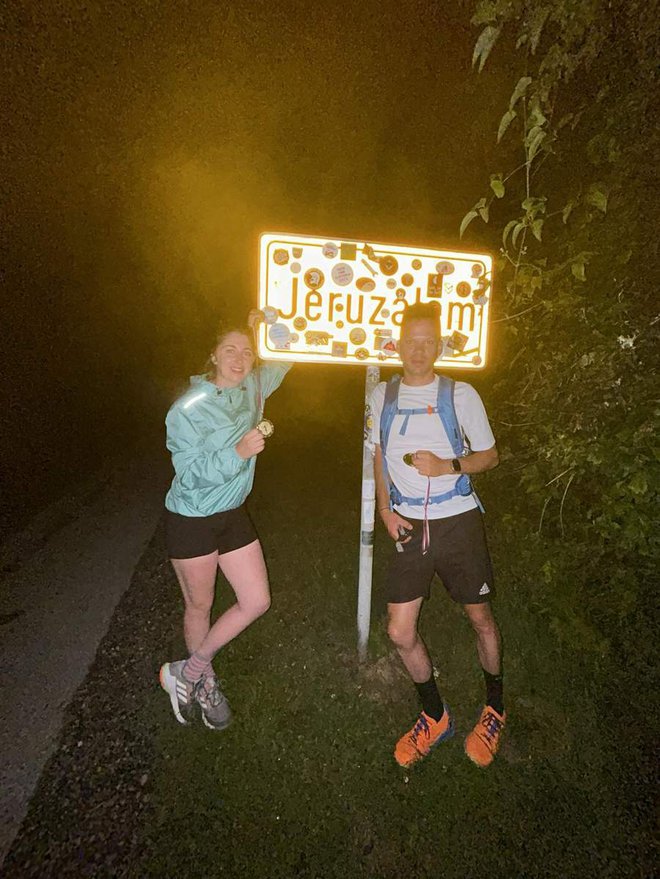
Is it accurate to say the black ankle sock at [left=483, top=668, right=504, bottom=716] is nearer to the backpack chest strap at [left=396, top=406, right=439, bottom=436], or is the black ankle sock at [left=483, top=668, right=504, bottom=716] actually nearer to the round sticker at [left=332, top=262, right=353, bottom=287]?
the backpack chest strap at [left=396, top=406, right=439, bottom=436]

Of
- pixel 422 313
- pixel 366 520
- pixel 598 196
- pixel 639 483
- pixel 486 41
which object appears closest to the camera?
pixel 486 41

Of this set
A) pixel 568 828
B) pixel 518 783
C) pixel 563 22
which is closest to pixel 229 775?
pixel 518 783

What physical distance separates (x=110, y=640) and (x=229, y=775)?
1841 millimetres

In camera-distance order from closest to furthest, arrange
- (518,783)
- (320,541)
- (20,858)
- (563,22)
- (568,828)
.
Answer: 1. (563,22)
2. (20,858)
3. (568,828)
4. (518,783)
5. (320,541)

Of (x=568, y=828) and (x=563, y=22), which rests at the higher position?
(x=563, y=22)

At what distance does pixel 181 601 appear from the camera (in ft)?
14.6

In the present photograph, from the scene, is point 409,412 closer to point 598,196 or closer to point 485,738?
point 598,196

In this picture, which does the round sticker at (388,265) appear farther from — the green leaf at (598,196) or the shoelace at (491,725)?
the shoelace at (491,725)

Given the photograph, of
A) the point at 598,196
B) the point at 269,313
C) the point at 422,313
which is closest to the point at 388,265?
the point at 422,313

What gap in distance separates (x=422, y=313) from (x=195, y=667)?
2.75 m

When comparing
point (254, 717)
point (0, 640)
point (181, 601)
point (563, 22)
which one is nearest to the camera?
point (563, 22)

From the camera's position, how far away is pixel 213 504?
262 cm

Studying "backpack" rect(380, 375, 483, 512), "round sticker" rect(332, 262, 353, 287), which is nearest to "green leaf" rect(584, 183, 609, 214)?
"backpack" rect(380, 375, 483, 512)

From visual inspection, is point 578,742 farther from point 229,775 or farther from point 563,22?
point 563,22
